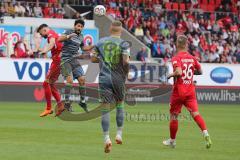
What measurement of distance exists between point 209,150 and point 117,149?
1782 millimetres

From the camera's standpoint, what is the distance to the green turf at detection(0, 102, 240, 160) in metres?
13.7

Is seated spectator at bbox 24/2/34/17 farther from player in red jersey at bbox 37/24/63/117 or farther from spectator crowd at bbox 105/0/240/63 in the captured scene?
player in red jersey at bbox 37/24/63/117

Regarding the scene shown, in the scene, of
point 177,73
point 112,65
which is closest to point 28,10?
point 112,65

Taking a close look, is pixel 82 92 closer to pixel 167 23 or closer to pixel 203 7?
pixel 167 23

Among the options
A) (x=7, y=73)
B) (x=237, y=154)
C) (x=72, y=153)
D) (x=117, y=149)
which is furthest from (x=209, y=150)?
(x=7, y=73)

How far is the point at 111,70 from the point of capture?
14875mm

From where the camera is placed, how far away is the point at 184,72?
15078 mm

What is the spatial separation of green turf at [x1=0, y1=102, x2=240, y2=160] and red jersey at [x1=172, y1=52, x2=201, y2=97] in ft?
3.75

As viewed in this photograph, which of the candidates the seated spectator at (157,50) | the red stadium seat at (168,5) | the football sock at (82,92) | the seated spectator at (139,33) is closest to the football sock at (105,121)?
the football sock at (82,92)

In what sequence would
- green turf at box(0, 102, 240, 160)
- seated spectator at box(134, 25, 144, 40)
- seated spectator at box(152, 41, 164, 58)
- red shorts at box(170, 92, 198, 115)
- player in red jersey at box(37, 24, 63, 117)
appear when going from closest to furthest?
green turf at box(0, 102, 240, 160) < red shorts at box(170, 92, 198, 115) < player in red jersey at box(37, 24, 63, 117) < seated spectator at box(152, 41, 164, 58) < seated spectator at box(134, 25, 144, 40)

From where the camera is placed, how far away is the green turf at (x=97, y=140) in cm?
1371

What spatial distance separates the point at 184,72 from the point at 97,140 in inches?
102

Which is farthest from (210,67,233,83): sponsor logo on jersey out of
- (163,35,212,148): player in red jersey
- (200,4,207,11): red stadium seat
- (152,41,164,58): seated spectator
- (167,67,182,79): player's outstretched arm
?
(167,67,182,79): player's outstretched arm

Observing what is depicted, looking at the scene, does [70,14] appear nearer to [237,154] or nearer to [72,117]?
[72,117]
